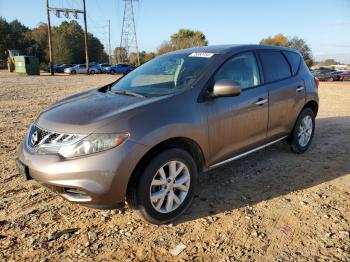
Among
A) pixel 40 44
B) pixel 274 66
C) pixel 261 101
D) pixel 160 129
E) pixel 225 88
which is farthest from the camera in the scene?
pixel 40 44

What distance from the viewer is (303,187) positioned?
437 cm

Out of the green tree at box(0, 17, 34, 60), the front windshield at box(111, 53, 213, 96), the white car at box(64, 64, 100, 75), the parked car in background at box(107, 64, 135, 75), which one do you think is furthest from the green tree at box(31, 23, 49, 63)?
the front windshield at box(111, 53, 213, 96)

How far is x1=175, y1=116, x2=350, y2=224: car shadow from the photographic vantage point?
13.0 ft

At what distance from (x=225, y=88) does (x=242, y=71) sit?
825 mm

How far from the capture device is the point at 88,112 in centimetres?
336

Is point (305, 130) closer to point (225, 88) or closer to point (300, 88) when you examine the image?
point (300, 88)

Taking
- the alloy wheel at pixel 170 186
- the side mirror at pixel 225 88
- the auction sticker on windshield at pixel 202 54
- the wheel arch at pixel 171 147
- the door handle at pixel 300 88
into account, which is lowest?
the alloy wheel at pixel 170 186

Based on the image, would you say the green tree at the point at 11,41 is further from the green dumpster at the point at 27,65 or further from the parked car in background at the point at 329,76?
the parked car in background at the point at 329,76

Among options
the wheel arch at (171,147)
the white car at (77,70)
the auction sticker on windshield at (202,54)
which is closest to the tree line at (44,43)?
the white car at (77,70)

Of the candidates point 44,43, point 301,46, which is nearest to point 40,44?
point 44,43

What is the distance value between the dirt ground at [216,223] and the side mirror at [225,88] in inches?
48.7

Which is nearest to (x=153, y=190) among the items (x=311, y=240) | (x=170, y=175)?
(x=170, y=175)

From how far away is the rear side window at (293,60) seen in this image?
530 centimetres

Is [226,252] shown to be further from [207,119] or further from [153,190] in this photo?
[207,119]
